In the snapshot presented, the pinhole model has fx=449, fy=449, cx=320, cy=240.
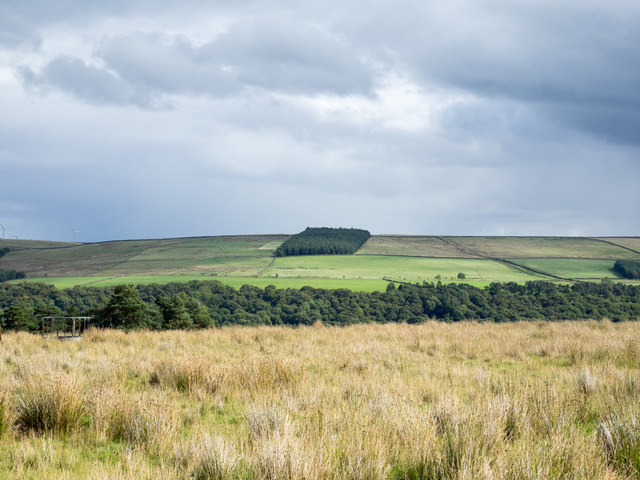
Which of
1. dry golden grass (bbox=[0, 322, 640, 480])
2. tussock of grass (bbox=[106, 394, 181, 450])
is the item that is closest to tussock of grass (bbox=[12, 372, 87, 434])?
dry golden grass (bbox=[0, 322, 640, 480])

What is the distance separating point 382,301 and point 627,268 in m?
60.5

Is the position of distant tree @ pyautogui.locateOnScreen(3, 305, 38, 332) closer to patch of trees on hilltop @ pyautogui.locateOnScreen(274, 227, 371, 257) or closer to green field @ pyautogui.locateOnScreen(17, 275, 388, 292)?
green field @ pyautogui.locateOnScreen(17, 275, 388, 292)

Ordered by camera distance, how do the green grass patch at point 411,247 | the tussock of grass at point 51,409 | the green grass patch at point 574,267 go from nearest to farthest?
the tussock of grass at point 51,409, the green grass patch at point 574,267, the green grass patch at point 411,247

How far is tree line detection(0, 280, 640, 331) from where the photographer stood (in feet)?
228

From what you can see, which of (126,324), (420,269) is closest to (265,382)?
(126,324)

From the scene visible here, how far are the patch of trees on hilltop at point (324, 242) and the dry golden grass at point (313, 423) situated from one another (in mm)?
125857

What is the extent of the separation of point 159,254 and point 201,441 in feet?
473

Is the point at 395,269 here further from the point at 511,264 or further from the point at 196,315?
the point at 196,315

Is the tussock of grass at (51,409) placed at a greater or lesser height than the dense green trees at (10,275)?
greater

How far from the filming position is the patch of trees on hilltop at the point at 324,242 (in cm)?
13725

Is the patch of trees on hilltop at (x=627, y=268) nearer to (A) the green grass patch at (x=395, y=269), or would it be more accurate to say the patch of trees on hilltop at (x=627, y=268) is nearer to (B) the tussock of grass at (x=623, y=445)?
(A) the green grass patch at (x=395, y=269)

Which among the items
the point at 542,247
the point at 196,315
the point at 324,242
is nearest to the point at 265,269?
the point at 324,242

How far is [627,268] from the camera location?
98.6 meters

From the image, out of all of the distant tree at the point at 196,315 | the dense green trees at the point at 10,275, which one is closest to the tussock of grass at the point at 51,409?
the distant tree at the point at 196,315
